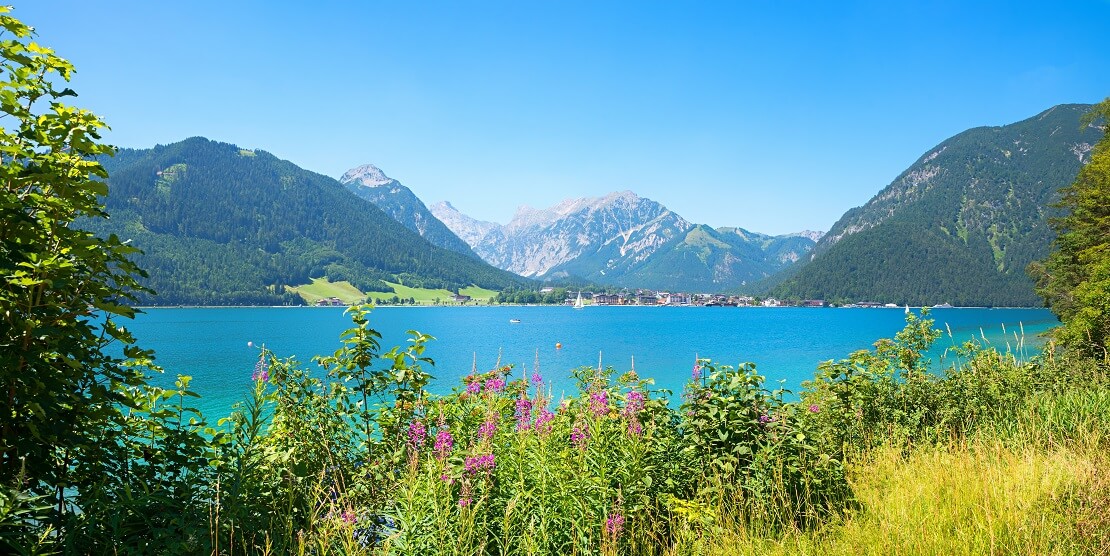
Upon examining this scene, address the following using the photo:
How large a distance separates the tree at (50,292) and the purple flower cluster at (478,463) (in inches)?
96.1

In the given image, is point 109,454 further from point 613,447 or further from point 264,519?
point 613,447

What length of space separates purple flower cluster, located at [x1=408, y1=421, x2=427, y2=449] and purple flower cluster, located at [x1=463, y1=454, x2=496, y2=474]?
0.74 meters

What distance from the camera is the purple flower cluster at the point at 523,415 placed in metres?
5.65

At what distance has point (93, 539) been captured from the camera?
10.9 ft

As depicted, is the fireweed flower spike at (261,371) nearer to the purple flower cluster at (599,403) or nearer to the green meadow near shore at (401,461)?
the green meadow near shore at (401,461)

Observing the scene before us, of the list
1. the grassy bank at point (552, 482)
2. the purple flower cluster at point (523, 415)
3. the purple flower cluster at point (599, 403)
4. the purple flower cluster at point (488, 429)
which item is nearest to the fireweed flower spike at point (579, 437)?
the grassy bank at point (552, 482)

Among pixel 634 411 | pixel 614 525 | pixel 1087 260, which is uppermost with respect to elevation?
pixel 1087 260

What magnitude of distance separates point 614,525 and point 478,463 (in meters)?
1.22

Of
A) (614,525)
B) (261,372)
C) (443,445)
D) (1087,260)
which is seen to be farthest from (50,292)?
(1087,260)

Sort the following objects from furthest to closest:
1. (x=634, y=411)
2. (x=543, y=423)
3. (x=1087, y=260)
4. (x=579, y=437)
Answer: (x=1087, y=260) → (x=543, y=423) → (x=634, y=411) → (x=579, y=437)

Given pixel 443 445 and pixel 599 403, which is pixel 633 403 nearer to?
pixel 599 403

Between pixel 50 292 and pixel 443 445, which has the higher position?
pixel 50 292

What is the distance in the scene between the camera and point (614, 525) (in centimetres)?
414

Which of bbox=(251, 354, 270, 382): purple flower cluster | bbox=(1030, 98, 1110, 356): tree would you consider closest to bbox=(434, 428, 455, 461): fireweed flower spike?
bbox=(251, 354, 270, 382): purple flower cluster
